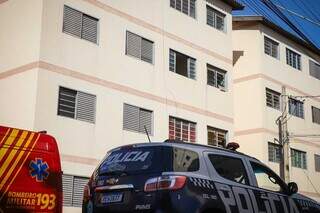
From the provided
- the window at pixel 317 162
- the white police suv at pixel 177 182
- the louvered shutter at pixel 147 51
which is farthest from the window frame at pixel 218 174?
the window at pixel 317 162

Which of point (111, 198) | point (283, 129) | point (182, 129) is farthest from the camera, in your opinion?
point (283, 129)

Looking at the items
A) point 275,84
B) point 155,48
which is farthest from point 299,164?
point 155,48

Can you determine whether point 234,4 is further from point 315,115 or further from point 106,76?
point 106,76

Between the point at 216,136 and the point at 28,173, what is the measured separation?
16.9 m

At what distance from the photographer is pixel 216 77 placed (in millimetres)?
25812

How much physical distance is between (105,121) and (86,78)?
1.69 metres

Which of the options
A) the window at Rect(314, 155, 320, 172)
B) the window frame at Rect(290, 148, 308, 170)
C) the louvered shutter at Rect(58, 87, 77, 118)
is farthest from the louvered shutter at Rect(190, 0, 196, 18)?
the window at Rect(314, 155, 320, 172)

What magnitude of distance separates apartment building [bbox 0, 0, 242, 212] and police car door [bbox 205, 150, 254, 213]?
33.5ft

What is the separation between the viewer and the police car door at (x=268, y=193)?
813cm

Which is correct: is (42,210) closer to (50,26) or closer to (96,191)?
(96,191)

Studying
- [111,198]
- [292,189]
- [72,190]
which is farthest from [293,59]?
[111,198]

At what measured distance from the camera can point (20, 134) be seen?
343 inches

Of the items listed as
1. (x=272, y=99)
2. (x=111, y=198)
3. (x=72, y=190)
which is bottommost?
(x=111, y=198)

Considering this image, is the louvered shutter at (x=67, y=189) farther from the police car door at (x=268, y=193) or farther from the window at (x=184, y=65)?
the police car door at (x=268, y=193)
